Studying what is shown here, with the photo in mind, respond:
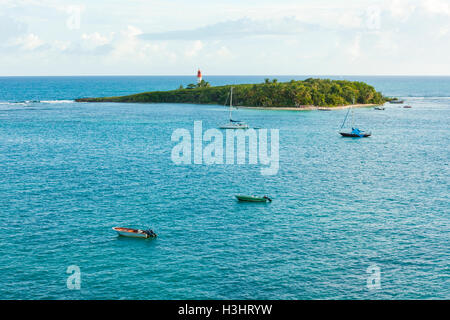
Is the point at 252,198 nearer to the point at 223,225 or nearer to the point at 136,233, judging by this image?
the point at 223,225

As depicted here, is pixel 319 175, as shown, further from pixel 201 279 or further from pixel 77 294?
pixel 77 294

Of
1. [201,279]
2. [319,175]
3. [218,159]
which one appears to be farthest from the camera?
[218,159]

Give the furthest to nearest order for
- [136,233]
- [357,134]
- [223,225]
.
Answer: [357,134] → [223,225] → [136,233]

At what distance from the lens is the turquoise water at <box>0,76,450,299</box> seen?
49.6 m

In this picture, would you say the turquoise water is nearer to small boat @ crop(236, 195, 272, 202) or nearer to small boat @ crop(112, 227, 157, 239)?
small boat @ crop(112, 227, 157, 239)

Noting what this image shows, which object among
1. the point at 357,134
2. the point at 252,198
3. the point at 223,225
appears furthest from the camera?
the point at 357,134

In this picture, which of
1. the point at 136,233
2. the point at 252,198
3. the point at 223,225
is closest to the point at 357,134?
the point at 252,198

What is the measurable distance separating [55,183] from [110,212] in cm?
2208

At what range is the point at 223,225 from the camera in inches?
2603

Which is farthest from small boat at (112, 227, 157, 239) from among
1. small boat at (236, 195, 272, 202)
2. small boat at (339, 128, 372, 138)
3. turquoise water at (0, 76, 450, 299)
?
small boat at (339, 128, 372, 138)

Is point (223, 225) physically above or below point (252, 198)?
below

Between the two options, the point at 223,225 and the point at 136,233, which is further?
the point at 223,225
